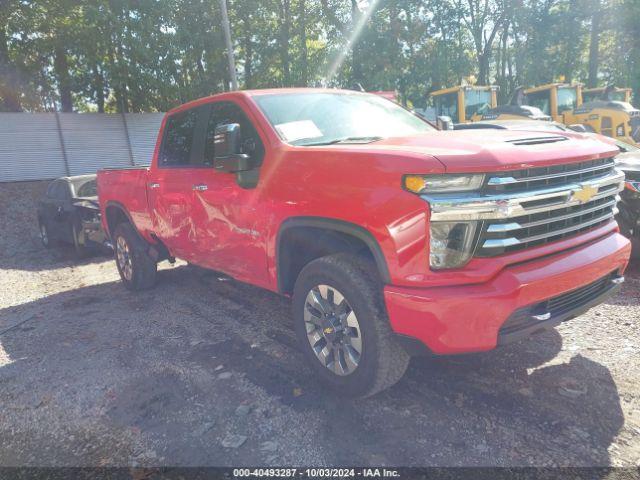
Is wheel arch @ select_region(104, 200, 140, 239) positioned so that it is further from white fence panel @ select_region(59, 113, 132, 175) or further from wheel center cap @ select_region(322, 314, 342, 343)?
white fence panel @ select_region(59, 113, 132, 175)

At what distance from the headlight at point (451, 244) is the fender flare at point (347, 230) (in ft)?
0.94

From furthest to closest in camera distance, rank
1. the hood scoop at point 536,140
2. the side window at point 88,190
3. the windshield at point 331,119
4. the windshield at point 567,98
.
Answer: the windshield at point 567,98
the side window at point 88,190
the windshield at point 331,119
the hood scoop at point 536,140

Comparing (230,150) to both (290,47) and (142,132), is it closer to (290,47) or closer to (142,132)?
(142,132)

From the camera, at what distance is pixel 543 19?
23766 mm

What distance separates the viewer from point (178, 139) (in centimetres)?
473

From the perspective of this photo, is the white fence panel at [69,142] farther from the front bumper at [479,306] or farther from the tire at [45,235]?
the front bumper at [479,306]

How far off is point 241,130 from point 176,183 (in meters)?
1.13

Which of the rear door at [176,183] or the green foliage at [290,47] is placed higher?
the green foliage at [290,47]

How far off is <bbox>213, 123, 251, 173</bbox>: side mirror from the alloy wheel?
40.9 inches

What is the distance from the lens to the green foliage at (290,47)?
1429cm

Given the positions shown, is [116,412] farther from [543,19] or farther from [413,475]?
[543,19]

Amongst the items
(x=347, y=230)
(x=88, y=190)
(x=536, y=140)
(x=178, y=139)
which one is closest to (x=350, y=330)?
(x=347, y=230)

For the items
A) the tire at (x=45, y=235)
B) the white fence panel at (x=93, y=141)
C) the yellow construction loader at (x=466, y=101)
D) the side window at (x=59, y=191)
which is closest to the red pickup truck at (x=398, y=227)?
the side window at (x=59, y=191)

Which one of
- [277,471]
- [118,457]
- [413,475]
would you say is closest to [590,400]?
[413,475]
